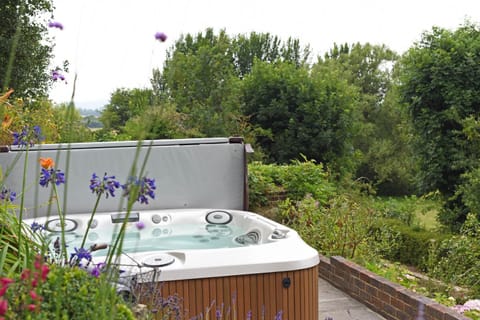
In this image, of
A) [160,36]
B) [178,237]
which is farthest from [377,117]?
[160,36]

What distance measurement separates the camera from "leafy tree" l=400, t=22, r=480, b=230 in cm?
910

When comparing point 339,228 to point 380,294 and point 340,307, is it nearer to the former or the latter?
point 340,307

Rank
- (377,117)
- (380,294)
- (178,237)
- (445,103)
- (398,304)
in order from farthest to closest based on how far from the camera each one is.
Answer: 1. (377,117)
2. (445,103)
3. (178,237)
4. (380,294)
5. (398,304)

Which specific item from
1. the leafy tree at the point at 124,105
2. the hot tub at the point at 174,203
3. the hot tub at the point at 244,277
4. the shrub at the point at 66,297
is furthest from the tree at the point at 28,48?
the shrub at the point at 66,297

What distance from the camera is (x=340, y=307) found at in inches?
159

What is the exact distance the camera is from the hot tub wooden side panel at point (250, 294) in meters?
3.12

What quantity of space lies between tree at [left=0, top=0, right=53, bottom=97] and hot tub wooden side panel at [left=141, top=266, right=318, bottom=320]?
17.5 feet

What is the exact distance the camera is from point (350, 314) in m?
3.87

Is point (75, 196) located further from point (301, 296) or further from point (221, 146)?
point (301, 296)

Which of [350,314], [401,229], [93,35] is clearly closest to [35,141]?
[93,35]

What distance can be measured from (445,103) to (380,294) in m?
6.34

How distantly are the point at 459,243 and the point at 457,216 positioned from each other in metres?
4.58

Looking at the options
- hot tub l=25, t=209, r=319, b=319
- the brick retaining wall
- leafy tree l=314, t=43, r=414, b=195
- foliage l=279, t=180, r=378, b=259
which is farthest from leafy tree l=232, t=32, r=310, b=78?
hot tub l=25, t=209, r=319, b=319

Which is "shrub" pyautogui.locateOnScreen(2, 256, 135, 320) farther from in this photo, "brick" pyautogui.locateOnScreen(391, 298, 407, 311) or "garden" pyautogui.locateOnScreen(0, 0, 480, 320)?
"brick" pyautogui.locateOnScreen(391, 298, 407, 311)
